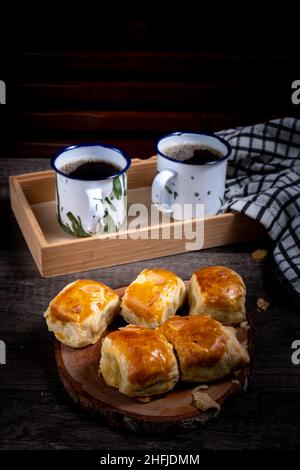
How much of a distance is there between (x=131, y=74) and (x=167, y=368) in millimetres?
1161

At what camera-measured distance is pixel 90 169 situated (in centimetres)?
127

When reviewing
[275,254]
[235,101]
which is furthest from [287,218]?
[235,101]

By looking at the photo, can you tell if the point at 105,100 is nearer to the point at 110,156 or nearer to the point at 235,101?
the point at 235,101

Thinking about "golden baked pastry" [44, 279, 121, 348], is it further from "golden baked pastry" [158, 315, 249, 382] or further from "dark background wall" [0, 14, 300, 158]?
"dark background wall" [0, 14, 300, 158]

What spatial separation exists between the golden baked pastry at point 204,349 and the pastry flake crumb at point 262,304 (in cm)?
19

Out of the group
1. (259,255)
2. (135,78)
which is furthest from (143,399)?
(135,78)

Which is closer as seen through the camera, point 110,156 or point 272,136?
point 110,156

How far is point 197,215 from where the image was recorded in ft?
4.28

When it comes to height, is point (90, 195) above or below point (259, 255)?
above

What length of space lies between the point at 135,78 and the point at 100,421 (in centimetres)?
118

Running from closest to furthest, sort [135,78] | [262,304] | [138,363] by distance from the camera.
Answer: [138,363] → [262,304] → [135,78]

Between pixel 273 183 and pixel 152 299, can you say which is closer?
pixel 152 299

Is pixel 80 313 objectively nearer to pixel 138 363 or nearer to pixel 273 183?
pixel 138 363

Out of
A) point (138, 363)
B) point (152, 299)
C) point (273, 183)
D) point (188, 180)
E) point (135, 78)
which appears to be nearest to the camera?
point (138, 363)
